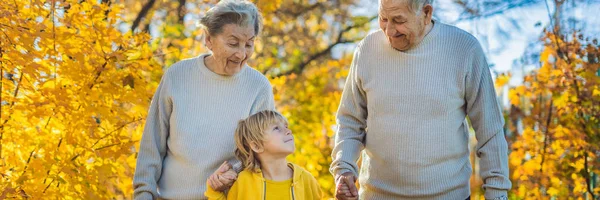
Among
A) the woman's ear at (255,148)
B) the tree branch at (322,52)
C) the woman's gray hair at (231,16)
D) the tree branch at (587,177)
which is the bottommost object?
the tree branch at (587,177)

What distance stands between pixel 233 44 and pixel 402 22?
0.61 m

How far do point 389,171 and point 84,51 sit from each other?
2.11 m

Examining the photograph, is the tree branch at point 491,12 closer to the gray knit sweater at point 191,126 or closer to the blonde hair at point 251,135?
the gray knit sweater at point 191,126

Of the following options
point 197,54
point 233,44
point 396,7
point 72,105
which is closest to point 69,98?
point 72,105

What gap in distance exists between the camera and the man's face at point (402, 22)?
3.16m

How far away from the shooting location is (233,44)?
134 inches

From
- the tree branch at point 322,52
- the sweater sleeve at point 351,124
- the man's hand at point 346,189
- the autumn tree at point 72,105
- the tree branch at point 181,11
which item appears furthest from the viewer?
the tree branch at point 322,52

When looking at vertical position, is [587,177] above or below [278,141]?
below

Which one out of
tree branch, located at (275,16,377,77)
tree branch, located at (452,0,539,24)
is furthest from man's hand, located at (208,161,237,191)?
tree branch, located at (275,16,377,77)

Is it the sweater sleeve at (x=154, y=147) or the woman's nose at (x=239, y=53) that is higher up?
the woman's nose at (x=239, y=53)

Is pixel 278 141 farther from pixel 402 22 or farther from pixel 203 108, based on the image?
pixel 402 22

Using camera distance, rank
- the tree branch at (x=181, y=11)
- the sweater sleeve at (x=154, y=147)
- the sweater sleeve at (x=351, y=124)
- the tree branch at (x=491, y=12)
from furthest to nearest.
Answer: the tree branch at (x=181, y=11) < the tree branch at (x=491, y=12) < the sweater sleeve at (x=154, y=147) < the sweater sleeve at (x=351, y=124)

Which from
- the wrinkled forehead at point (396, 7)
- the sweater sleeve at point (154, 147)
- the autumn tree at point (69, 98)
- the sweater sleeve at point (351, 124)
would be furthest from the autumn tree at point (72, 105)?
the wrinkled forehead at point (396, 7)

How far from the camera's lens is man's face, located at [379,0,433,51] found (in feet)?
10.4
